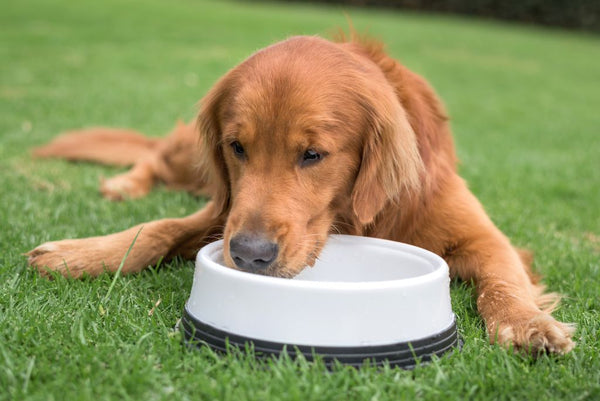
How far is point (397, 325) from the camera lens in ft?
6.81

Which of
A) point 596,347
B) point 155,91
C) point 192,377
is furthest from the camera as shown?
point 155,91

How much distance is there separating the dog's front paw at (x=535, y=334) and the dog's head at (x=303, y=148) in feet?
2.32

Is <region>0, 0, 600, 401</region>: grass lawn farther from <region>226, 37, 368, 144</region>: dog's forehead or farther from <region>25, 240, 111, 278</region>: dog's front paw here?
<region>226, 37, 368, 144</region>: dog's forehead

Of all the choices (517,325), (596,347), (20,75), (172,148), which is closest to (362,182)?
(517,325)

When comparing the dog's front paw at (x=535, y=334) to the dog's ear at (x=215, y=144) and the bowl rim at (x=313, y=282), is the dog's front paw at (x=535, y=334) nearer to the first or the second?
the bowl rim at (x=313, y=282)

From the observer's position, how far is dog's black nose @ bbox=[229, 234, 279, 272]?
2.23 m

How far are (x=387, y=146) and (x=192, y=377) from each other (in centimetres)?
131

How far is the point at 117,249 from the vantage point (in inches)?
114

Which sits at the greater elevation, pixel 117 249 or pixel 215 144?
pixel 215 144

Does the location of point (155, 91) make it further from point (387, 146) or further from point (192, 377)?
point (192, 377)

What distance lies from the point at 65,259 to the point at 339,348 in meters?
1.35

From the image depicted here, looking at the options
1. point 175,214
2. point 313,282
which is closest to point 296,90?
point 313,282

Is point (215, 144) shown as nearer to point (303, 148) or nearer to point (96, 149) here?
point (303, 148)

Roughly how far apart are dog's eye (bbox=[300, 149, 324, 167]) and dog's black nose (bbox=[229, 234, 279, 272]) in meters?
0.43
